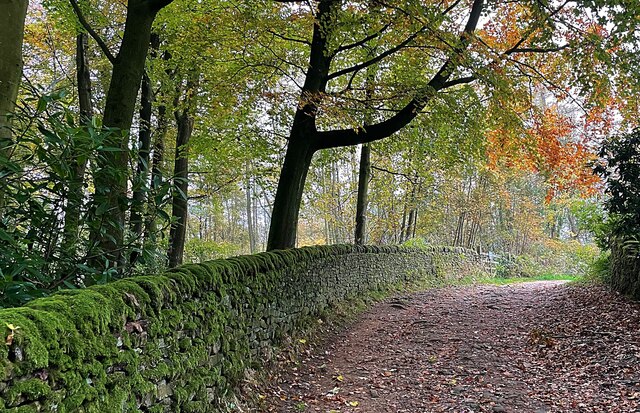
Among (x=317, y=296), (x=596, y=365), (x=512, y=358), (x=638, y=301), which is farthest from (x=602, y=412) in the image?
(x=317, y=296)

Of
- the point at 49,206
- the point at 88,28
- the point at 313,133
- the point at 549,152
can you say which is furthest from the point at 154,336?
the point at 549,152

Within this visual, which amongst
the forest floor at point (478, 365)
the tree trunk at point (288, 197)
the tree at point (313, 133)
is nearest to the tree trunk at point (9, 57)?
the forest floor at point (478, 365)

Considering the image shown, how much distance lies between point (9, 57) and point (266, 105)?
774cm

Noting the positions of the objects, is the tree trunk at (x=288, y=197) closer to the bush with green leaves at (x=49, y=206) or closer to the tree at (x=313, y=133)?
the tree at (x=313, y=133)

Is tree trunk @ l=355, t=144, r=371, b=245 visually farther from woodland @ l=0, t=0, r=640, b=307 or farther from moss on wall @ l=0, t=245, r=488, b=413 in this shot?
moss on wall @ l=0, t=245, r=488, b=413

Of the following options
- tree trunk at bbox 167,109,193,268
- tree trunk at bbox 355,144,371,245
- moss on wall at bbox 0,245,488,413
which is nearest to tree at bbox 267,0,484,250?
moss on wall at bbox 0,245,488,413

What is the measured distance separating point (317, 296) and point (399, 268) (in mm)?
6702

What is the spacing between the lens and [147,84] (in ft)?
36.1

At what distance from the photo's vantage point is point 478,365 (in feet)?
21.5

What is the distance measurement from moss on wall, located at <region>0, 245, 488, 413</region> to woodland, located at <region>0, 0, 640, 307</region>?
510mm

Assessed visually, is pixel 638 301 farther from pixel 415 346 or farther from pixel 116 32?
pixel 116 32

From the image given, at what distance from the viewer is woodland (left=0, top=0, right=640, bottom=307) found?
337 cm

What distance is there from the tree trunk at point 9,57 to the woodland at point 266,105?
0.4 inches

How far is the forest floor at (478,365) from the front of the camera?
519 centimetres
